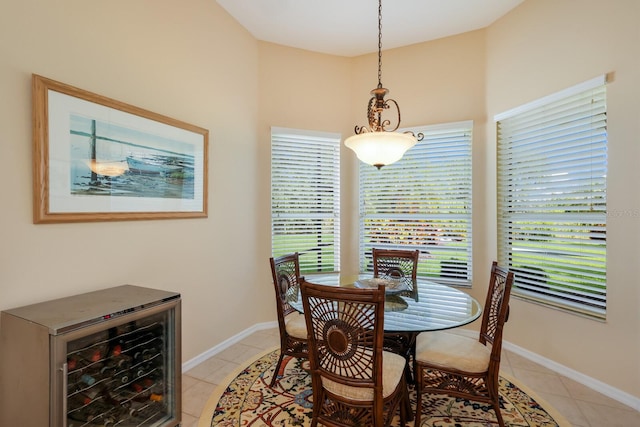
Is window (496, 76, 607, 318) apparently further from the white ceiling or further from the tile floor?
the white ceiling

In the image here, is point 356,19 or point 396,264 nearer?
point 396,264

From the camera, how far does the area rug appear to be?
2020 millimetres

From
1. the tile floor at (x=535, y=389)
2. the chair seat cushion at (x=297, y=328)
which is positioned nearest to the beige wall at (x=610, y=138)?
the tile floor at (x=535, y=389)

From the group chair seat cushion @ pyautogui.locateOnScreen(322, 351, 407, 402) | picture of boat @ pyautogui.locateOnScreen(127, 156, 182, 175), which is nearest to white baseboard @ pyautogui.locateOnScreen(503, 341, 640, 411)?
chair seat cushion @ pyautogui.locateOnScreen(322, 351, 407, 402)

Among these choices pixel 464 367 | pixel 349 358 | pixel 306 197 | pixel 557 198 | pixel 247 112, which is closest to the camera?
pixel 349 358

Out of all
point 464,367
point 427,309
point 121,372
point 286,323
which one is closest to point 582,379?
point 464,367

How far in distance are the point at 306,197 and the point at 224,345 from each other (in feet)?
6.15

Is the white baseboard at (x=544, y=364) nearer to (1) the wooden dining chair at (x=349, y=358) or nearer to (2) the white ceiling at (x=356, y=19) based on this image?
(1) the wooden dining chair at (x=349, y=358)

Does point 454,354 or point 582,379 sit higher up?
point 454,354

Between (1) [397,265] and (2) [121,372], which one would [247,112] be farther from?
(2) [121,372]

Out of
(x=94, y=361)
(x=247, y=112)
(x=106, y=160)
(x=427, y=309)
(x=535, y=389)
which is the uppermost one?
(x=247, y=112)

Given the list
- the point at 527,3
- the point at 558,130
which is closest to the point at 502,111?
the point at 558,130

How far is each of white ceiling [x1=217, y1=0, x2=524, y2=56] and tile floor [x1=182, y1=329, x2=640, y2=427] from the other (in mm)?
→ 3412

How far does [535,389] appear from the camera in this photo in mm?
2414
